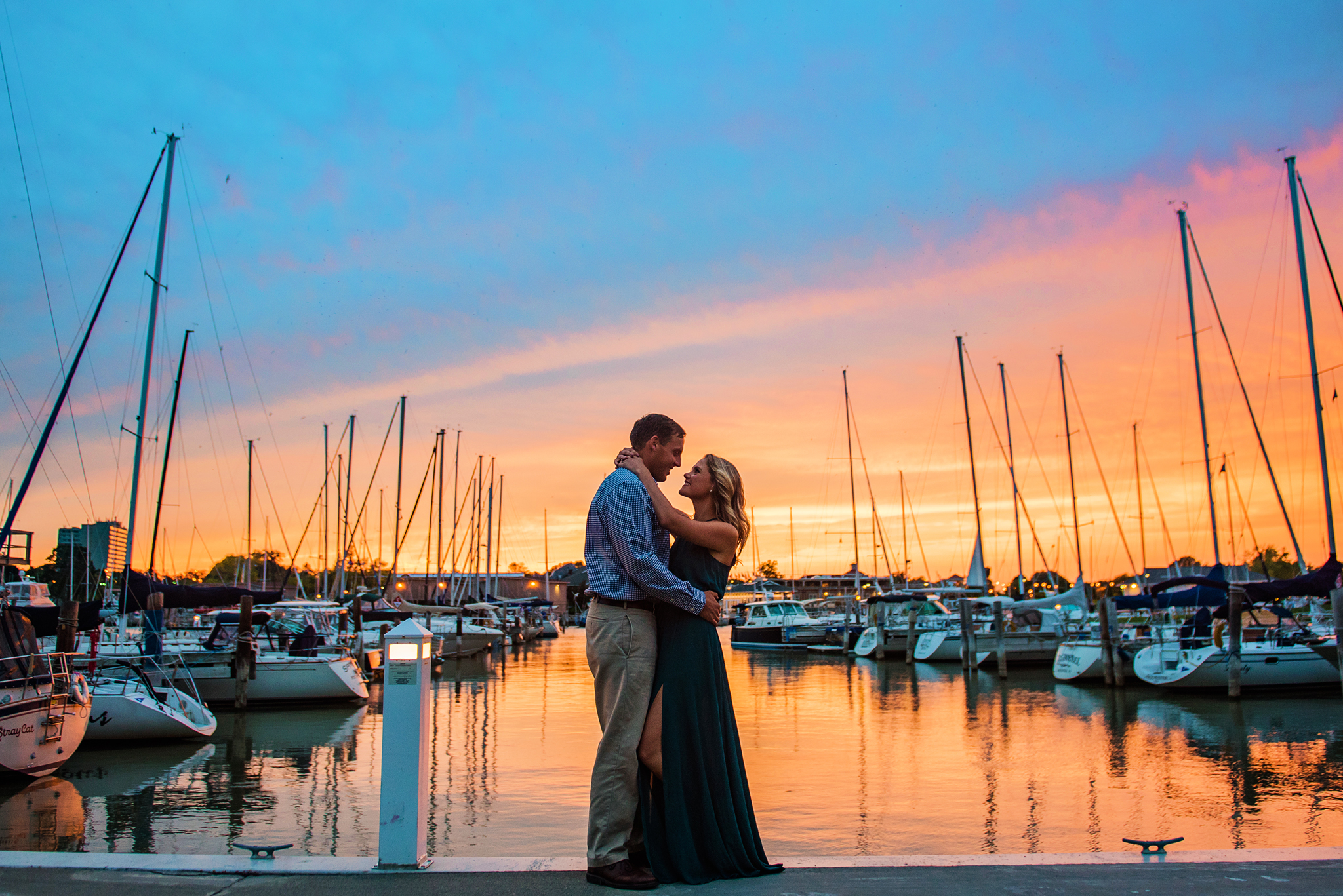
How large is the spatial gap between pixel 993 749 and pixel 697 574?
494 inches

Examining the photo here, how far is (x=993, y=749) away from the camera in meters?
15.4

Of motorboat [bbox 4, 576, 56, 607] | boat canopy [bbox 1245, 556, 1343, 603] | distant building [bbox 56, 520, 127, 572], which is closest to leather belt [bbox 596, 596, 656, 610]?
motorboat [bbox 4, 576, 56, 607]

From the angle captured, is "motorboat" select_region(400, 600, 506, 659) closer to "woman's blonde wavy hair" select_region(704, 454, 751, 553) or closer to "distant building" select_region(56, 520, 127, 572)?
"distant building" select_region(56, 520, 127, 572)

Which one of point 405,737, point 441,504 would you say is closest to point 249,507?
point 441,504

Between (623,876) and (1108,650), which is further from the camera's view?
(1108,650)

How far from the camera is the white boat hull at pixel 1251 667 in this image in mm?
23031

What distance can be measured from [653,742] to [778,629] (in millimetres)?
46342

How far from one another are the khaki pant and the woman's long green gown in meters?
0.09

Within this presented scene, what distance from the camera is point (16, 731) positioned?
476 inches

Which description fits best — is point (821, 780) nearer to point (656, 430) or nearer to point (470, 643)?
point (656, 430)

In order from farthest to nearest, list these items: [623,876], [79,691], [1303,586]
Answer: [1303,586]
[79,691]
[623,876]

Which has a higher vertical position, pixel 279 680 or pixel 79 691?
pixel 79 691

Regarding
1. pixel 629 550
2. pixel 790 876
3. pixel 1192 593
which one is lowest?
pixel 790 876

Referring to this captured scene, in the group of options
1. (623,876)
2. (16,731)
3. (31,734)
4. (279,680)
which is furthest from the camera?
(279,680)
